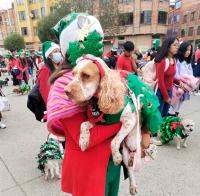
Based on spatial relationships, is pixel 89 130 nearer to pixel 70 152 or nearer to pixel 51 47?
pixel 70 152

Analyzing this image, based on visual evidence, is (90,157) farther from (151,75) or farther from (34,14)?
(34,14)

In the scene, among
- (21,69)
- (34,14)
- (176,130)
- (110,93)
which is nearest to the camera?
(110,93)

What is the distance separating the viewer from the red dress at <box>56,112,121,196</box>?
1.24 m

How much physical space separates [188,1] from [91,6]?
120 ft

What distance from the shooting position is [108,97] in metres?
1.05

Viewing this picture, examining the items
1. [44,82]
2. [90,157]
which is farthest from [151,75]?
[90,157]

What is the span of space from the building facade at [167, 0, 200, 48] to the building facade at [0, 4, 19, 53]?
3549 cm

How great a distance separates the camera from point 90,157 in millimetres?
1287

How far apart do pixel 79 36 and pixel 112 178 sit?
3.01ft

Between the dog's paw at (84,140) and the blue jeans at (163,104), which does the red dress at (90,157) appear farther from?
the blue jeans at (163,104)

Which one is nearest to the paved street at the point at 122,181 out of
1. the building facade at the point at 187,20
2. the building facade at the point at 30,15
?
the building facade at the point at 187,20

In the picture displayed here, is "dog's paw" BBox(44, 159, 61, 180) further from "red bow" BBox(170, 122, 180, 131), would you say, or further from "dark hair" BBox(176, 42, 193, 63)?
"dark hair" BBox(176, 42, 193, 63)

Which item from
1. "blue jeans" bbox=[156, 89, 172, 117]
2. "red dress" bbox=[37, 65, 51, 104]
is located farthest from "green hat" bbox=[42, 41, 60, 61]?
"blue jeans" bbox=[156, 89, 172, 117]

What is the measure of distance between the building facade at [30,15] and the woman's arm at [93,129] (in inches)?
1863
